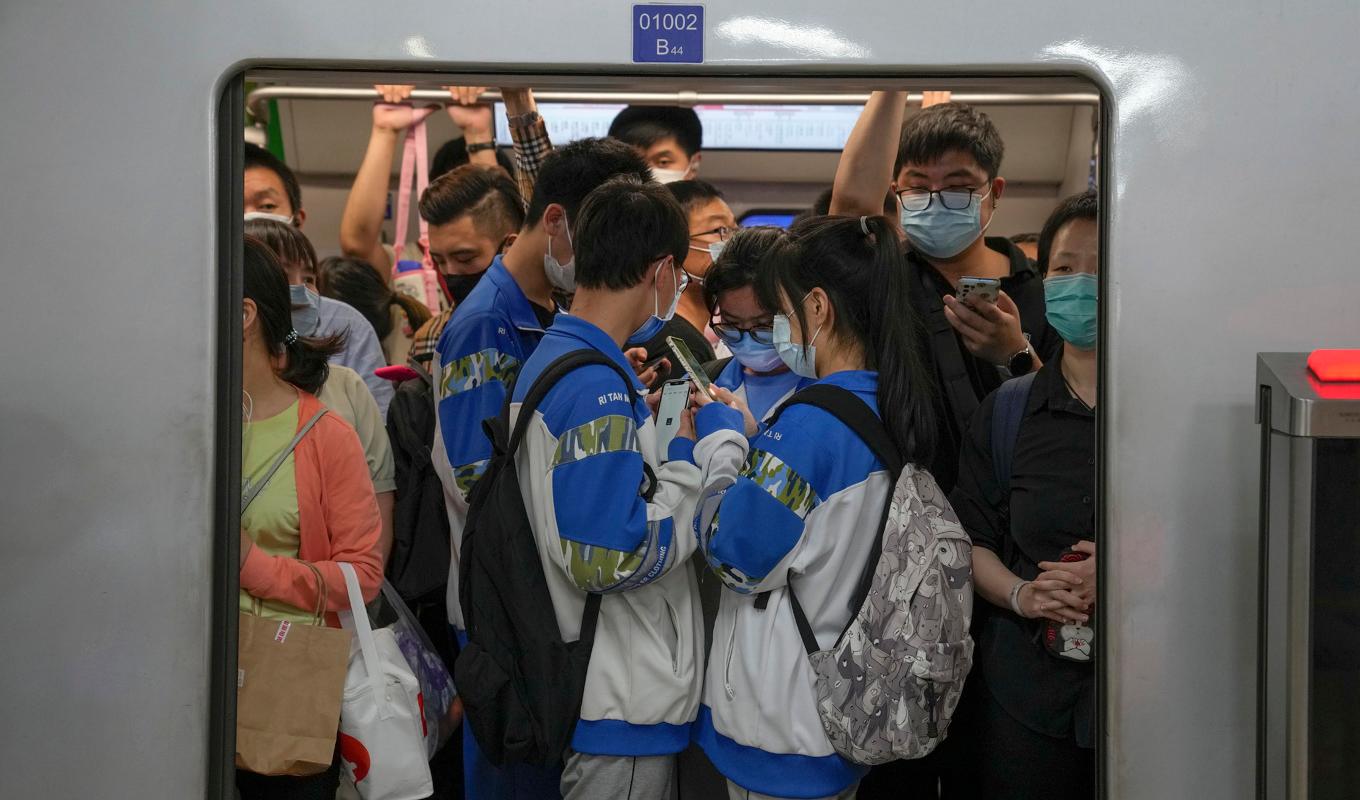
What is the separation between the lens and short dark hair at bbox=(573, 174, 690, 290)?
2309 mm

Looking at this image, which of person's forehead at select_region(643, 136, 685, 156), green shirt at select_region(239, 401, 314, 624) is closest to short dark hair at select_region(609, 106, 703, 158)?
person's forehead at select_region(643, 136, 685, 156)

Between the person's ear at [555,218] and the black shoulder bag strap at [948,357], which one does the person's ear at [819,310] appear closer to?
the black shoulder bag strap at [948,357]

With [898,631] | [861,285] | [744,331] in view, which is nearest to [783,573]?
[898,631]

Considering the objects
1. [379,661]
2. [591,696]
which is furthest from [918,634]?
[379,661]

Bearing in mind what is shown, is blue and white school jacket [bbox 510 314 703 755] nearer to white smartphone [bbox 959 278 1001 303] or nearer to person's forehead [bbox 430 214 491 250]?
white smartphone [bbox 959 278 1001 303]

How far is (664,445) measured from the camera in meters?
2.31

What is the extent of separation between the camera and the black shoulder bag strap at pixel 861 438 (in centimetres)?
207

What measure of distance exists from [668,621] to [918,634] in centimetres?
43

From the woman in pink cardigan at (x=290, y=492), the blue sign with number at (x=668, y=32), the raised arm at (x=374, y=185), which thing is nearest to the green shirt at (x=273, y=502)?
the woman in pink cardigan at (x=290, y=492)

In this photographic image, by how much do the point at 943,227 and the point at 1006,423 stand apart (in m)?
0.57

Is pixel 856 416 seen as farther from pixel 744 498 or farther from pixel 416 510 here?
pixel 416 510

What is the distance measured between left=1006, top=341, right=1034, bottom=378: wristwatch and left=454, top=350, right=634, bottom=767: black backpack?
943mm

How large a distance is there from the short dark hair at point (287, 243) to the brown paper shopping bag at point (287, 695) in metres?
1.16

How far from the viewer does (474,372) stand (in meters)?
2.70
